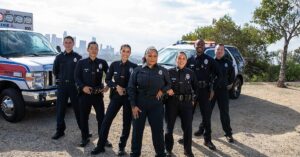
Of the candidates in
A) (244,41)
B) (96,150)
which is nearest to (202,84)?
(96,150)

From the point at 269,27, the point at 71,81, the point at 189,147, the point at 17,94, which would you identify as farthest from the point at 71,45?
the point at 269,27

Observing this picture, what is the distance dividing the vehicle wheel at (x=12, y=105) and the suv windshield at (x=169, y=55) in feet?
12.5

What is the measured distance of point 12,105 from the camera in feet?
24.9

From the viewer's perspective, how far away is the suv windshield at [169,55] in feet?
32.3

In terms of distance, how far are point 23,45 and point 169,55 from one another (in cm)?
380

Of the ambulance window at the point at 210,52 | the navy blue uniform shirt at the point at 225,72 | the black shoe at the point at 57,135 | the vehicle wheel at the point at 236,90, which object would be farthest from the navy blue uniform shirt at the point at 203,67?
the vehicle wheel at the point at 236,90

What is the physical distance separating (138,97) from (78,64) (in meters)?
1.28

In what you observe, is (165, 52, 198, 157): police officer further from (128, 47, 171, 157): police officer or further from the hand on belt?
(128, 47, 171, 157): police officer

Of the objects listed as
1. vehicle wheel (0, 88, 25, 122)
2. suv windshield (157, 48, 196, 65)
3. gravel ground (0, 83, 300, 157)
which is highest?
suv windshield (157, 48, 196, 65)

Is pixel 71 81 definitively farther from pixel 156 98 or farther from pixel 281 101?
pixel 281 101

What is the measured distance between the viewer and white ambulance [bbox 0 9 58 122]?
24.1ft

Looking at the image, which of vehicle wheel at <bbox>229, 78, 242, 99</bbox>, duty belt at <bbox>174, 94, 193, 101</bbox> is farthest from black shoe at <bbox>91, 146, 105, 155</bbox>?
vehicle wheel at <bbox>229, 78, 242, 99</bbox>

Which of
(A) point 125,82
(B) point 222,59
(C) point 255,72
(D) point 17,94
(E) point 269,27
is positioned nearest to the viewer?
(A) point 125,82

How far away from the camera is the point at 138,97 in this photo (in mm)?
5332
